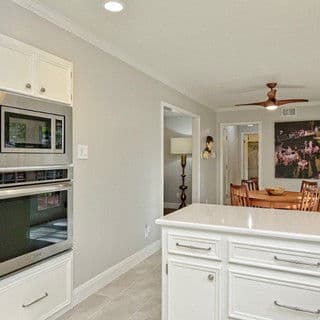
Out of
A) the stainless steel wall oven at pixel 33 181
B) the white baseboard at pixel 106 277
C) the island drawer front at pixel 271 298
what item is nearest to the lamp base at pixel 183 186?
the white baseboard at pixel 106 277

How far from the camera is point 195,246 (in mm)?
1865

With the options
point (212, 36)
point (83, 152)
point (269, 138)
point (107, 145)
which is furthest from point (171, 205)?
point (212, 36)

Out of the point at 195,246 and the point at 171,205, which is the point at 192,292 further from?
the point at 171,205

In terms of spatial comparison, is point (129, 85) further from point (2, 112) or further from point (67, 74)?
point (2, 112)

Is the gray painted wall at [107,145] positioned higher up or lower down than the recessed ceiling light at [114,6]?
lower down

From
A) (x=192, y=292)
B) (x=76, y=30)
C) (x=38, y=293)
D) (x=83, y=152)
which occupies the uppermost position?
(x=76, y=30)

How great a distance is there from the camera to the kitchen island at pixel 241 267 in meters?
1.61

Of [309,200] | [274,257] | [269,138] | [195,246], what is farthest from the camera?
[269,138]

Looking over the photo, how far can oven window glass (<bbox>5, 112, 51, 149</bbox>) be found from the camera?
1931mm

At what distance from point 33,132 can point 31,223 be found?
62 cm

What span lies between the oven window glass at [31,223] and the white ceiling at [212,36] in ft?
4.69

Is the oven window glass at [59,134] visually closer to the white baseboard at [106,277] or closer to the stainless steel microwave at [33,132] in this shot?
the stainless steel microwave at [33,132]

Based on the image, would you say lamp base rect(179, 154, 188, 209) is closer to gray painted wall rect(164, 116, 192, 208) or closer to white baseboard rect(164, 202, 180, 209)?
gray painted wall rect(164, 116, 192, 208)

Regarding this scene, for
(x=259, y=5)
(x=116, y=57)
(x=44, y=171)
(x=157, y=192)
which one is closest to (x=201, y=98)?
(x=157, y=192)
